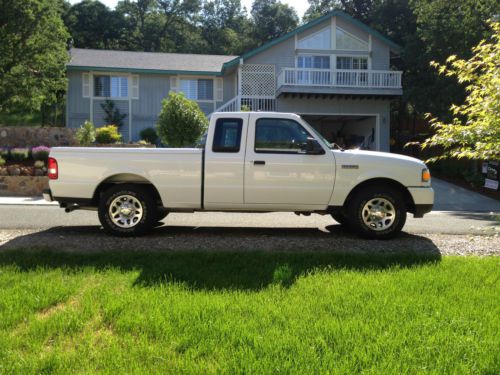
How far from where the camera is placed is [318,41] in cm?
2547

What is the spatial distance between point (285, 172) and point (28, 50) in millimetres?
18775

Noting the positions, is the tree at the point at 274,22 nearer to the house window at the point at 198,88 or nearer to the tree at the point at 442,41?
the house window at the point at 198,88

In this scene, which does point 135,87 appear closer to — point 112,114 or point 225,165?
point 112,114

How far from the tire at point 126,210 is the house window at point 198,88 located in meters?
19.8

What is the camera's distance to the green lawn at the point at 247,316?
303 cm

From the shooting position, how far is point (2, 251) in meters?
6.07


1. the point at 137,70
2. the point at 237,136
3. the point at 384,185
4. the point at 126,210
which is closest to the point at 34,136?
the point at 137,70

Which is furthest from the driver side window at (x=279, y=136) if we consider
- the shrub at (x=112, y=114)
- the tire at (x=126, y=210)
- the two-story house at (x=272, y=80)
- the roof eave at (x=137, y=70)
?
the shrub at (x=112, y=114)

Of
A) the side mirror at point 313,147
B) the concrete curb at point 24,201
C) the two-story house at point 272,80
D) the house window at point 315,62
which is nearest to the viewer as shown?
the side mirror at point 313,147

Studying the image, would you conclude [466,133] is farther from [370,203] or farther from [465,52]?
[465,52]

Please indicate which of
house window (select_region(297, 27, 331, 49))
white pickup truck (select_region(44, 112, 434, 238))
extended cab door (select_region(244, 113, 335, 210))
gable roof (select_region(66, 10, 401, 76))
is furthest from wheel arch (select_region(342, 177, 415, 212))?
house window (select_region(297, 27, 331, 49))

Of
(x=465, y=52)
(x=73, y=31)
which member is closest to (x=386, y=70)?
(x=465, y=52)

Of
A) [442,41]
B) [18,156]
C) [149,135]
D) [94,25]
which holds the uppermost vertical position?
[94,25]

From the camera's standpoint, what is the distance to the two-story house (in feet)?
77.5
